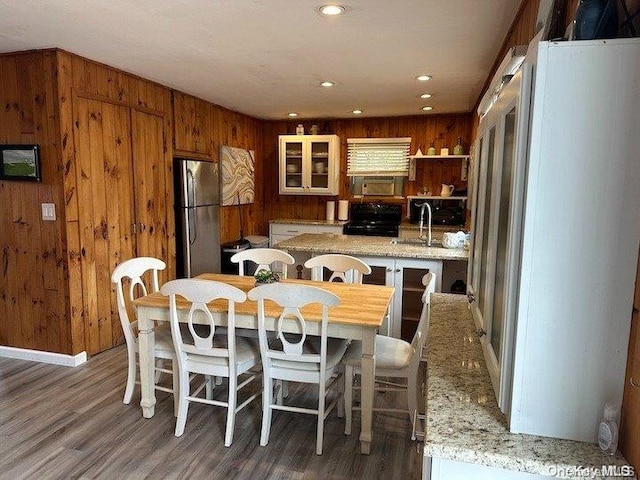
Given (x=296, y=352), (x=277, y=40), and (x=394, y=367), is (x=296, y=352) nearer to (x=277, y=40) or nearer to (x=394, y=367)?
(x=394, y=367)

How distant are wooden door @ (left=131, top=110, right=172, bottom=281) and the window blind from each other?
2.80 metres

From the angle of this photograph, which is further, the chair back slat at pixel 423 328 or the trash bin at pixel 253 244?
the trash bin at pixel 253 244

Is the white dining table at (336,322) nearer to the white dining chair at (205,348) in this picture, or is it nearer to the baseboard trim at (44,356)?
the white dining chair at (205,348)

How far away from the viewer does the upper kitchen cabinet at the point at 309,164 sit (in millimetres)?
6086

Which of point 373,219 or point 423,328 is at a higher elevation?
point 373,219

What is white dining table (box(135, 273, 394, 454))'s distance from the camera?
221 cm

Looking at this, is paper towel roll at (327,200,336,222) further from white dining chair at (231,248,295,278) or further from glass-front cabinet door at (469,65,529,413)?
glass-front cabinet door at (469,65,529,413)

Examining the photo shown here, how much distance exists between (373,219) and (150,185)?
316 cm

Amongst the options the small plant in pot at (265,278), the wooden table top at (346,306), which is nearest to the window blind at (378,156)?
the wooden table top at (346,306)

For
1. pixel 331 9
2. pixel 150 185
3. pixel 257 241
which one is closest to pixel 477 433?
pixel 331 9

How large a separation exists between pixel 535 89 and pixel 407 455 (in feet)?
6.50

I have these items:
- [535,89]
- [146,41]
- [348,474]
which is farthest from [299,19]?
[348,474]

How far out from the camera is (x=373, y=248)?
375cm

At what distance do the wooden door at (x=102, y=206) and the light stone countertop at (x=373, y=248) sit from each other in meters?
1.42
